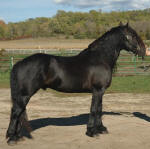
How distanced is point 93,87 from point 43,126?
182 centimetres

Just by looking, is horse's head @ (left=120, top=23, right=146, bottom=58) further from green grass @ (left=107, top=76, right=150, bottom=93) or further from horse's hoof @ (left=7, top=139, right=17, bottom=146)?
green grass @ (left=107, top=76, right=150, bottom=93)

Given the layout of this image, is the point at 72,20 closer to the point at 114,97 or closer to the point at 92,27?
the point at 92,27

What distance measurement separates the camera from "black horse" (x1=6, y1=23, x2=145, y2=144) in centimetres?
482

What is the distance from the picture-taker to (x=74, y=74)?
5.06 metres

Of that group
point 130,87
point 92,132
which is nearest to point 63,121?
point 92,132

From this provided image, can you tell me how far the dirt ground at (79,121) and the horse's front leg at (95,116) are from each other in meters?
0.14

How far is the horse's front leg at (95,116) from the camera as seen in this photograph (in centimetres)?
518

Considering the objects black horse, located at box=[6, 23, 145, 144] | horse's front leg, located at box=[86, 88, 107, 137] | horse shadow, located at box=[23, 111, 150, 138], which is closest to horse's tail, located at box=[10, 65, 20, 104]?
black horse, located at box=[6, 23, 145, 144]

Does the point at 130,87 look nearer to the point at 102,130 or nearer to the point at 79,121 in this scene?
the point at 79,121

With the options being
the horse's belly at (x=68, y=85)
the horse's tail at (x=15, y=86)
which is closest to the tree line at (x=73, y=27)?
the horse's belly at (x=68, y=85)

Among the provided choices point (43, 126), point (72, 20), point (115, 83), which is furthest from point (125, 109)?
point (72, 20)

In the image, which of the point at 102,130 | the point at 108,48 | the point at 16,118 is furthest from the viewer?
the point at 102,130

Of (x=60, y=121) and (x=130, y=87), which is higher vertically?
(x=60, y=121)

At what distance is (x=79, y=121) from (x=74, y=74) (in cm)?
207
